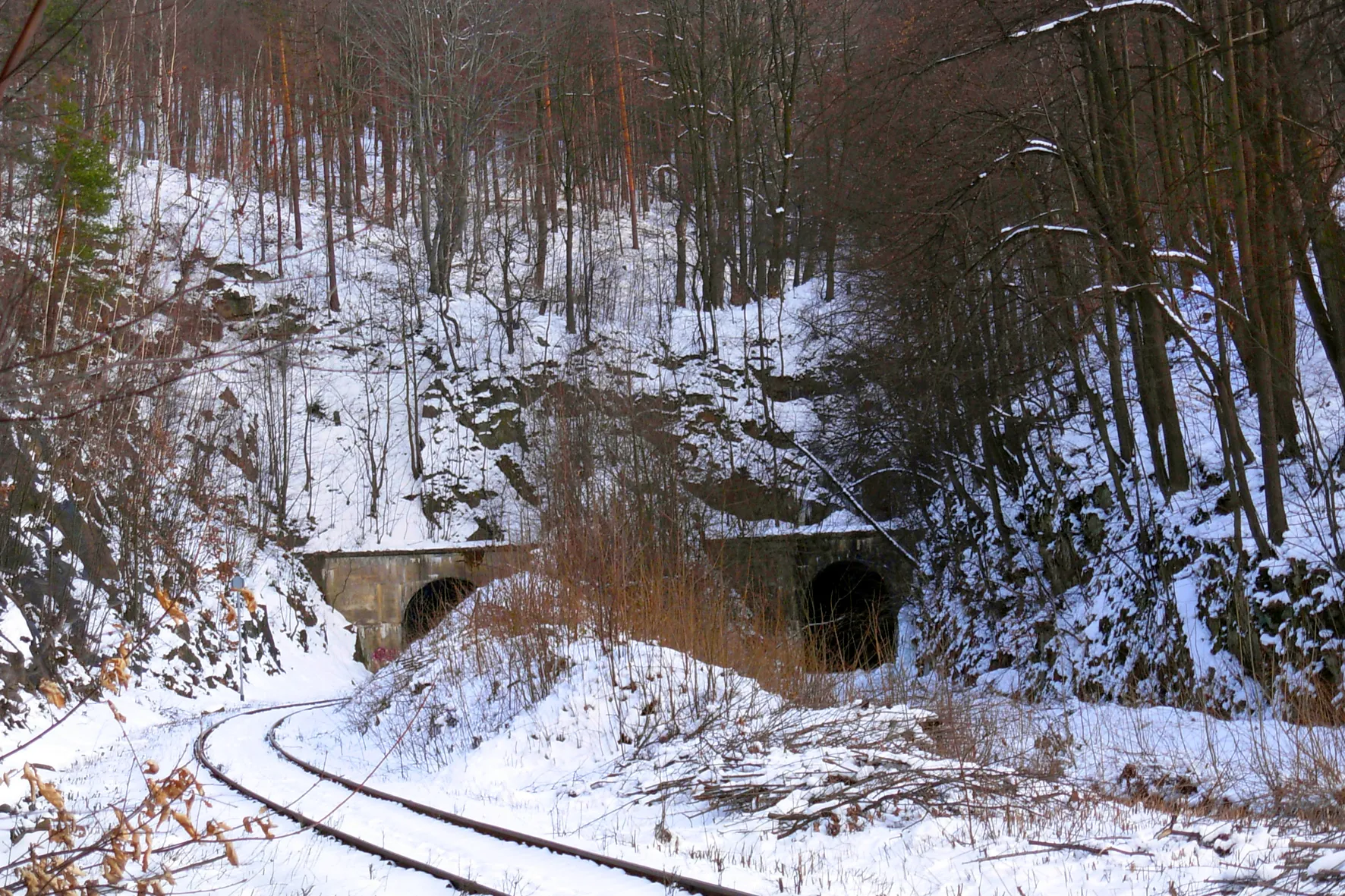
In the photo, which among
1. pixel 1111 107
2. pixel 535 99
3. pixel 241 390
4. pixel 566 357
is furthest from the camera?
pixel 535 99

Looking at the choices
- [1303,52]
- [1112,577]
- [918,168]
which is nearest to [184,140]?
[1303,52]

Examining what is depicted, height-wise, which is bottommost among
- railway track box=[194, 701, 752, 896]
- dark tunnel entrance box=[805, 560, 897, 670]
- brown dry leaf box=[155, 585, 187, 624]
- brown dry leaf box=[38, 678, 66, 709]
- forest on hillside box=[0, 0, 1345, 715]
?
railway track box=[194, 701, 752, 896]

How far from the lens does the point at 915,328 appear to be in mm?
16859

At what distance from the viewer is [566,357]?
30.0 m

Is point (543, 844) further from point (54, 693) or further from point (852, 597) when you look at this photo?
point (852, 597)

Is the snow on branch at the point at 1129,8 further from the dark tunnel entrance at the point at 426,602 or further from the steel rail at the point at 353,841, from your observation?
the dark tunnel entrance at the point at 426,602

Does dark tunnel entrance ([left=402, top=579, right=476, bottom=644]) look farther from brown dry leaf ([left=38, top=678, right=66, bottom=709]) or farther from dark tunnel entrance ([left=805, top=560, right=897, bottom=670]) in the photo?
brown dry leaf ([left=38, top=678, right=66, bottom=709])

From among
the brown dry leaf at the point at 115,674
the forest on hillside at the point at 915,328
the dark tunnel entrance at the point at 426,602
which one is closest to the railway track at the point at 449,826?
the brown dry leaf at the point at 115,674

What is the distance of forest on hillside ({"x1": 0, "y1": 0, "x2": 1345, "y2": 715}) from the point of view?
3830mm

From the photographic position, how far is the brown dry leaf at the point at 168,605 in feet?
10.4

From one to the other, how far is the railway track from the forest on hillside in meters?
2.11

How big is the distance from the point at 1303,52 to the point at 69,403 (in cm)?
1079

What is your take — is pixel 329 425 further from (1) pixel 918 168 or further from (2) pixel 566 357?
(1) pixel 918 168

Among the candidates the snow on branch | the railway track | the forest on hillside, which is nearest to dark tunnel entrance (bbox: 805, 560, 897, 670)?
the forest on hillside
